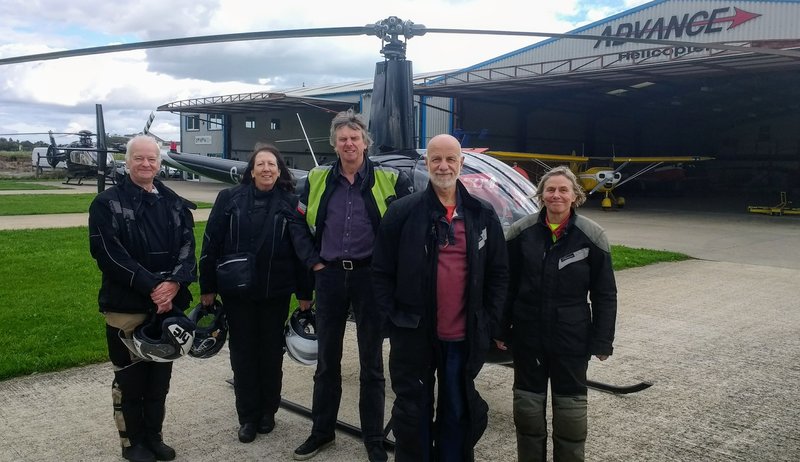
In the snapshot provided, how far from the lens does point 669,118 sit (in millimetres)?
35281

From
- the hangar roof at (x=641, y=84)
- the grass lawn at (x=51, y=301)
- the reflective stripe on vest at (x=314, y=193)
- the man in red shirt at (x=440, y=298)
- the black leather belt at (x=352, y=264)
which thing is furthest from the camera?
the hangar roof at (x=641, y=84)

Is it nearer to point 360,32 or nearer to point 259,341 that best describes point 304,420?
point 259,341

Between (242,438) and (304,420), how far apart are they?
0.45 m

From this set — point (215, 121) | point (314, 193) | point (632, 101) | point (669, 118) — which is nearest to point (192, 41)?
point (314, 193)

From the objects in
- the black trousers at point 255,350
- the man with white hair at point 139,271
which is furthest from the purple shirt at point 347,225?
the man with white hair at point 139,271

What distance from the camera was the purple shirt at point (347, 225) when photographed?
10.3 ft

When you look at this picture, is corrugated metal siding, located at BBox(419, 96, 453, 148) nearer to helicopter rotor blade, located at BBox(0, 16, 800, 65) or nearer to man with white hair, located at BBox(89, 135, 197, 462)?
helicopter rotor blade, located at BBox(0, 16, 800, 65)

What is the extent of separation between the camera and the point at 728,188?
37750 millimetres

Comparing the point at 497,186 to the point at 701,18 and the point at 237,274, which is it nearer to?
the point at 237,274

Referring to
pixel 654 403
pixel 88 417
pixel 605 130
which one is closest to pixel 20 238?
pixel 88 417

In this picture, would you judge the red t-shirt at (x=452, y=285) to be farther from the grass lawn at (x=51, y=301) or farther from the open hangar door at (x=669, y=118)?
the open hangar door at (x=669, y=118)

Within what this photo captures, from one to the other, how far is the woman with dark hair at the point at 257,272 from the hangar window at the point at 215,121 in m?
34.8

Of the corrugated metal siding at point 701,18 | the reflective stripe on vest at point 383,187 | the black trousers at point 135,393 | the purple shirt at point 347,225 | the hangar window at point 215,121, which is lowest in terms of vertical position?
the black trousers at point 135,393

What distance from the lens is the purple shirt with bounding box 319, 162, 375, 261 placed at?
3.15m
